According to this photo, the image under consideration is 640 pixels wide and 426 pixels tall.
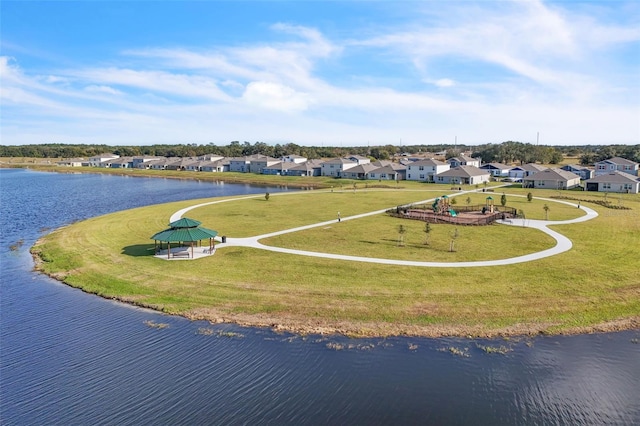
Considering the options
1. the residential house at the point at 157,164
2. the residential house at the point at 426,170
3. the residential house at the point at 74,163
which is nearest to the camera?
the residential house at the point at 426,170

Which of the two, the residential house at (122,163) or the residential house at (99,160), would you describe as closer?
the residential house at (122,163)

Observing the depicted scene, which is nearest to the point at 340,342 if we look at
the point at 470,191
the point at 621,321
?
the point at 621,321

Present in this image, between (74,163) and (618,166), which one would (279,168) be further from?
(74,163)

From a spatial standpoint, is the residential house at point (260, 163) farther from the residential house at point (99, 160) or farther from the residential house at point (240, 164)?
the residential house at point (99, 160)

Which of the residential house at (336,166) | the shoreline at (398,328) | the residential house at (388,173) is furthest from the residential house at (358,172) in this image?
the shoreline at (398,328)

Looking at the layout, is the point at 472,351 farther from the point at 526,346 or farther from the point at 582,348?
the point at 582,348

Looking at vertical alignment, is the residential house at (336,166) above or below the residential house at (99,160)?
below

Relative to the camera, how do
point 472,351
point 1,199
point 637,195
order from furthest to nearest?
point 1,199 < point 637,195 < point 472,351
